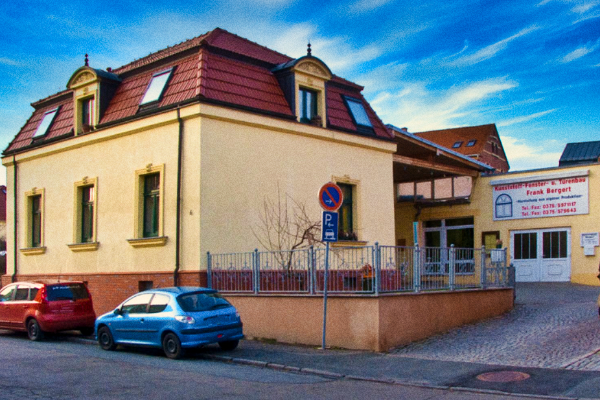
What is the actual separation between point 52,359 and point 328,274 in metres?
5.75

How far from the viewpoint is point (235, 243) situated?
1820cm

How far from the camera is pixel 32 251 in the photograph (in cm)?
2331

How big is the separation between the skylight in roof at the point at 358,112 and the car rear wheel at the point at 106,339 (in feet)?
35.7

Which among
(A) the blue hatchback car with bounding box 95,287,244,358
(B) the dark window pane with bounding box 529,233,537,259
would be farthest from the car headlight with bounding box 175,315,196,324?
(B) the dark window pane with bounding box 529,233,537,259

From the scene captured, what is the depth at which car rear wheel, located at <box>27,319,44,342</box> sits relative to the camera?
16609 mm

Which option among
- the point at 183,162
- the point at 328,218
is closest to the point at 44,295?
the point at 183,162

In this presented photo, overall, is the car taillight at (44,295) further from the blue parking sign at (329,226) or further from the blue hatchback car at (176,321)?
the blue parking sign at (329,226)

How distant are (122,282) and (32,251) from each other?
18.8 feet

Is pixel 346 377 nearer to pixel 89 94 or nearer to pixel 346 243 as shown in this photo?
pixel 346 243

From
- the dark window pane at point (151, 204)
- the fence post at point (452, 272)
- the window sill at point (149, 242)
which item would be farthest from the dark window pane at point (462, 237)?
the window sill at point (149, 242)

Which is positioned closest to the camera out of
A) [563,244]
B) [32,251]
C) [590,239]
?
[32,251]

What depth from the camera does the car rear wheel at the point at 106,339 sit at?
1451 cm

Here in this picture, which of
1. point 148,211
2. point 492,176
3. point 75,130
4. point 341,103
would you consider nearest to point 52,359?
point 148,211

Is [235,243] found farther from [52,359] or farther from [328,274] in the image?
[52,359]
